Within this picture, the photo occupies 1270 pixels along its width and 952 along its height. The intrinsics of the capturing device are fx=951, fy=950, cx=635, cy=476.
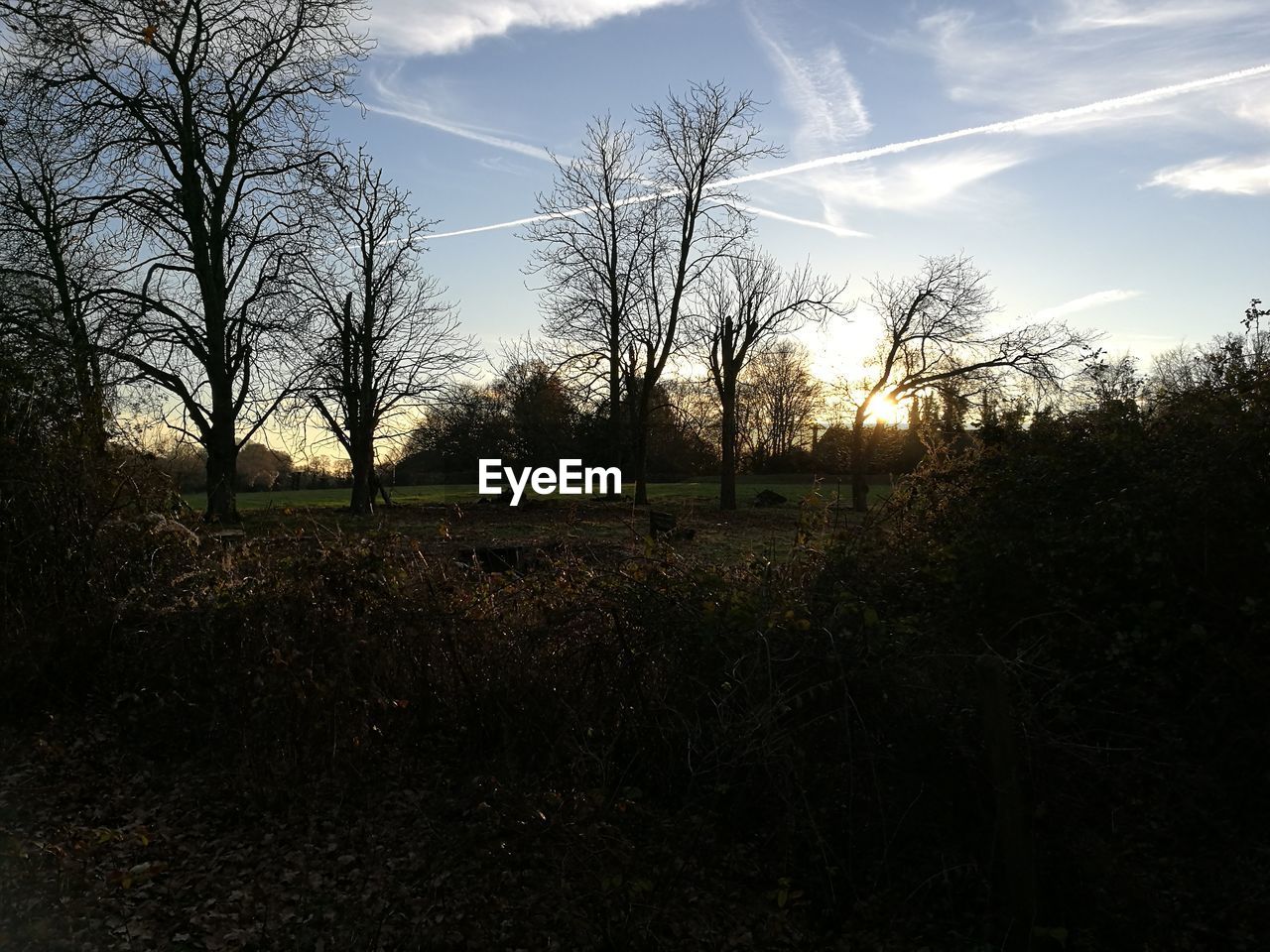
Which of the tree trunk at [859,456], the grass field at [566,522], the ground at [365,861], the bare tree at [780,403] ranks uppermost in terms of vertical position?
the bare tree at [780,403]

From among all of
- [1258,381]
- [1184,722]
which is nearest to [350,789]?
Answer: [1184,722]

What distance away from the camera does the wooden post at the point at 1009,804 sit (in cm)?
387

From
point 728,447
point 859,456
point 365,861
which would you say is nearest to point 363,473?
point 728,447

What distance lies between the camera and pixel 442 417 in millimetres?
31547

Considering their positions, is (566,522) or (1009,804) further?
(566,522)

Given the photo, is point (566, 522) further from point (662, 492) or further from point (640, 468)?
point (662, 492)

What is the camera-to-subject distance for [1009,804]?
3979mm

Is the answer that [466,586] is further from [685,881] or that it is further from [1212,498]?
[1212,498]

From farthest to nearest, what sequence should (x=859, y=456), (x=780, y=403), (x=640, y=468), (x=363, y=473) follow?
(x=780, y=403) → (x=859, y=456) → (x=640, y=468) → (x=363, y=473)

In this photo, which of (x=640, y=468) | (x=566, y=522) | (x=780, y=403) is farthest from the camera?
(x=780, y=403)

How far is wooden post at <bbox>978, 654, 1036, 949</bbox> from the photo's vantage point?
387cm

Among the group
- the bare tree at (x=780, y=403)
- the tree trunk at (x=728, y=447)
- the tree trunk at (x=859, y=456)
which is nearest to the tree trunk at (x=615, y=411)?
the tree trunk at (x=728, y=447)

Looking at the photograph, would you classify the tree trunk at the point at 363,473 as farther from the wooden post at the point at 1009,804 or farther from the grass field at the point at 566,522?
the wooden post at the point at 1009,804

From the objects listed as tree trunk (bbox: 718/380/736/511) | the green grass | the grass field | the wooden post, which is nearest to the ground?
the wooden post
